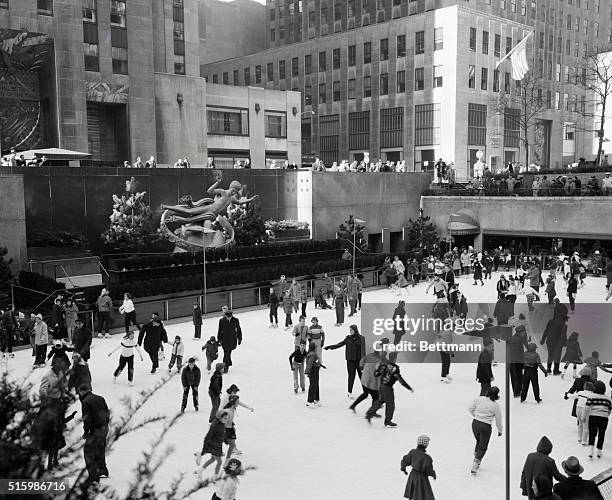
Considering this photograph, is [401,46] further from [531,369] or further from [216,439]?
[216,439]

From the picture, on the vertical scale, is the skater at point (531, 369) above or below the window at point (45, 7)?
below

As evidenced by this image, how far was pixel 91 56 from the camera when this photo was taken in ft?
138

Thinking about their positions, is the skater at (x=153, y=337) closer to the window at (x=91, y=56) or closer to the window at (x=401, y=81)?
the window at (x=91, y=56)

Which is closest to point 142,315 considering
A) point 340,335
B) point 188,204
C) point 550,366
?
point 340,335

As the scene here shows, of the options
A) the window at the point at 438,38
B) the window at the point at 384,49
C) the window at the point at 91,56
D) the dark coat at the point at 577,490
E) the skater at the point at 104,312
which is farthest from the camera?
the window at the point at 384,49

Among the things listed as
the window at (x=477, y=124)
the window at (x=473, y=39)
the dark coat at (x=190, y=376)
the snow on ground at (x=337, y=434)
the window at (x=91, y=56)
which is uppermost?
the window at (x=473, y=39)

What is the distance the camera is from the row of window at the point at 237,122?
50406mm

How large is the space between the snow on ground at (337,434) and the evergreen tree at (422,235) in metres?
21.9

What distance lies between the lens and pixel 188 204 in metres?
29.3

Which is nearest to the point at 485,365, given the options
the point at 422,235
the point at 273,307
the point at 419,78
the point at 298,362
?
the point at 298,362

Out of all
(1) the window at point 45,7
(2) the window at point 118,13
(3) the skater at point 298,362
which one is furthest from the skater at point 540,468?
(2) the window at point 118,13

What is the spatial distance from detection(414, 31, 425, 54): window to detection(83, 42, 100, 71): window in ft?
88.6

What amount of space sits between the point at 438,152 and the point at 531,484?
48700mm

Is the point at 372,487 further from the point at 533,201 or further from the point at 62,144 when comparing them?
the point at 62,144
